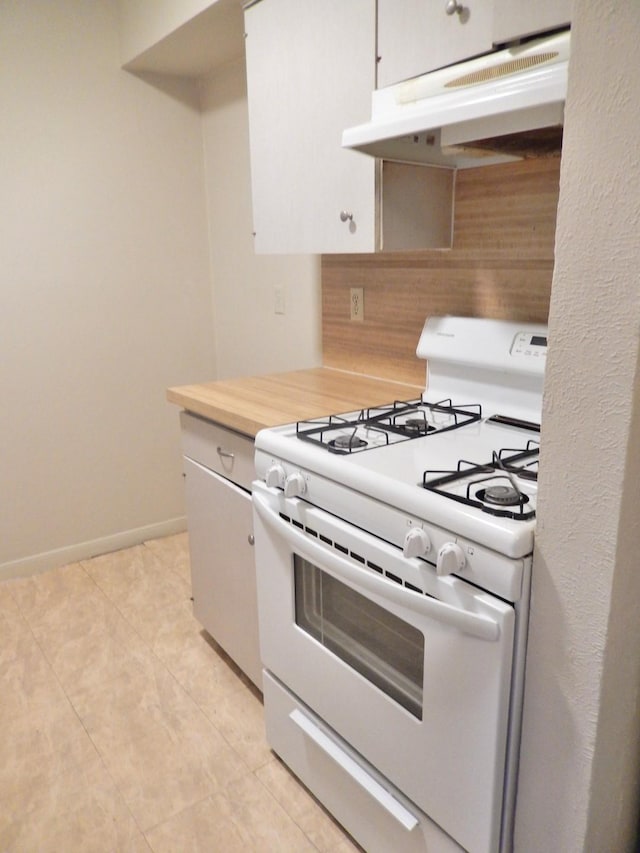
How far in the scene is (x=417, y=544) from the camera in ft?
3.46

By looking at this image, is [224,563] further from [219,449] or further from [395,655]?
[395,655]

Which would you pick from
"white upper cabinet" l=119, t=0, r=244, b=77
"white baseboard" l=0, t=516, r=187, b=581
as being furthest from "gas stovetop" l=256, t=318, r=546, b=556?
"white baseboard" l=0, t=516, r=187, b=581

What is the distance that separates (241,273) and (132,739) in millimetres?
1856

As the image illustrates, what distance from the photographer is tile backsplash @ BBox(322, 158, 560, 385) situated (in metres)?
1.56

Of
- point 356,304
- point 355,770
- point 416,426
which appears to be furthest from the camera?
point 356,304

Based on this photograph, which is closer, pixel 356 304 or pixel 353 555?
pixel 353 555

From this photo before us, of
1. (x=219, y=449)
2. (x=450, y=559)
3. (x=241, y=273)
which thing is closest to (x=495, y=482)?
(x=450, y=559)

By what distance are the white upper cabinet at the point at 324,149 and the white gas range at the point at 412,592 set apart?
0.33 m

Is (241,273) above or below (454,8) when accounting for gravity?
below

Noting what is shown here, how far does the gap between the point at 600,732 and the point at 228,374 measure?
7.76 ft

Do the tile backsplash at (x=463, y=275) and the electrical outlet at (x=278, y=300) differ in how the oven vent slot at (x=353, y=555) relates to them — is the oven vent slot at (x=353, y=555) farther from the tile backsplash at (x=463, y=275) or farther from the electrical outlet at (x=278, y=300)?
the electrical outlet at (x=278, y=300)

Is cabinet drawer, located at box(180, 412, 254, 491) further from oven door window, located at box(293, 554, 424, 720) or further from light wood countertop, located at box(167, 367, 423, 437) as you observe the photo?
oven door window, located at box(293, 554, 424, 720)

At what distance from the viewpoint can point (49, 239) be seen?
8.44 ft

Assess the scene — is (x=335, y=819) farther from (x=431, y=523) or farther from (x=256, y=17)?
(x=256, y=17)
